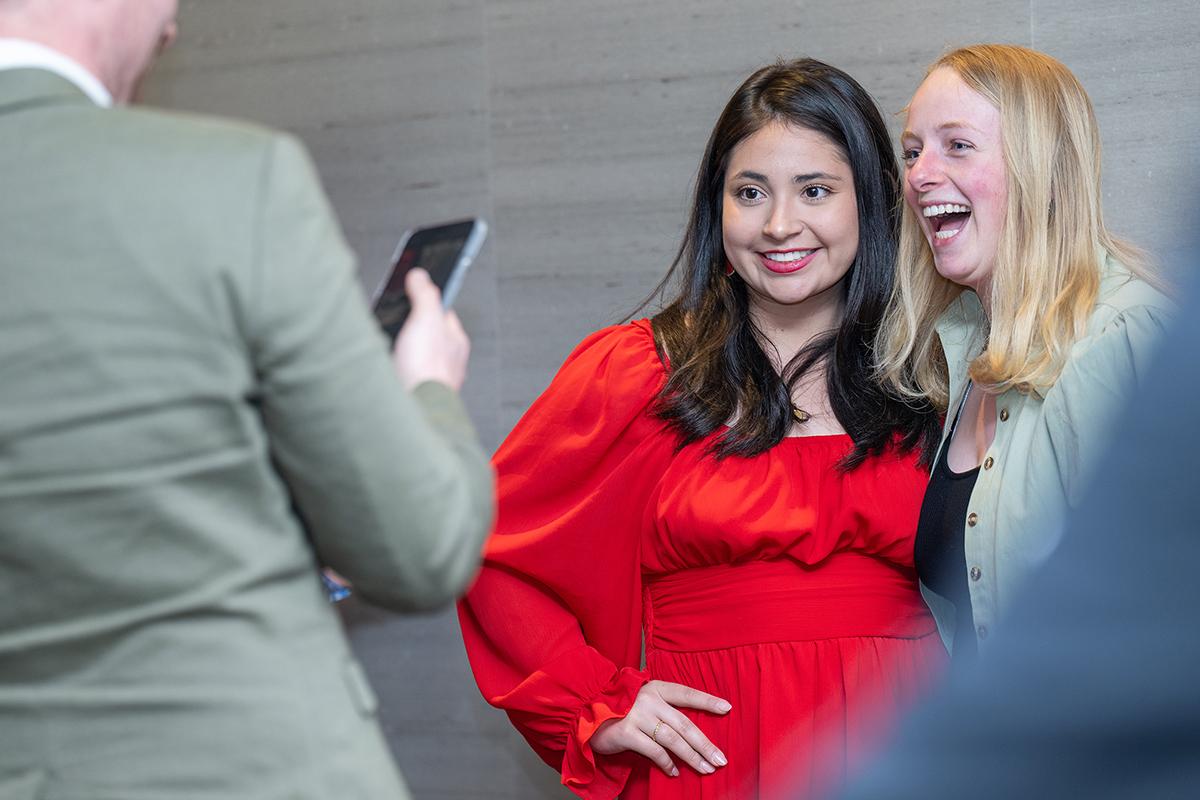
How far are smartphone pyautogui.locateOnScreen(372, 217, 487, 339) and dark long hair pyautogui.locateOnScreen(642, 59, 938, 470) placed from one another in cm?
100

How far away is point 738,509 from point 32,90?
1320 mm

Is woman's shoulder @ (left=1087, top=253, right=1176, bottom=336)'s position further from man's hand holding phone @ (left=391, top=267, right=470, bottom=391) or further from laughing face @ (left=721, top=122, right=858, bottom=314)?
man's hand holding phone @ (left=391, top=267, right=470, bottom=391)

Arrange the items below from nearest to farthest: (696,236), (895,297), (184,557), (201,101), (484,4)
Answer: (184,557)
(895,297)
(696,236)
(484,4)
(201,101)

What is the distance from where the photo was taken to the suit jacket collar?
94cm

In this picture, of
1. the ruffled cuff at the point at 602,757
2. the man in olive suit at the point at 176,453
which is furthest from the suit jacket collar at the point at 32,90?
the ruffled cuff at the point at 602,757

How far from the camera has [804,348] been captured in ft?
7.45

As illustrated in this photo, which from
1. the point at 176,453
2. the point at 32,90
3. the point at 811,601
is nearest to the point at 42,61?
the point at 32,90

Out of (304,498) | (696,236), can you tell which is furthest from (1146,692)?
(696,236)

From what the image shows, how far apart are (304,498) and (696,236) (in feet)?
4.90

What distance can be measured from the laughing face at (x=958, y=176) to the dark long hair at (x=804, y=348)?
220mm

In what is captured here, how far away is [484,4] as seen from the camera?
2984 mm

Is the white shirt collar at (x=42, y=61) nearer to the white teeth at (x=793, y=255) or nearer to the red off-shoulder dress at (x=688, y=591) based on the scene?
the red off-shoulder dress at (x=688, y=591)

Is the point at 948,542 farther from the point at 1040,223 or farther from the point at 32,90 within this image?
the point at 32,90

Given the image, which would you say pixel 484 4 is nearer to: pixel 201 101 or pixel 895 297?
pixel 201 101
